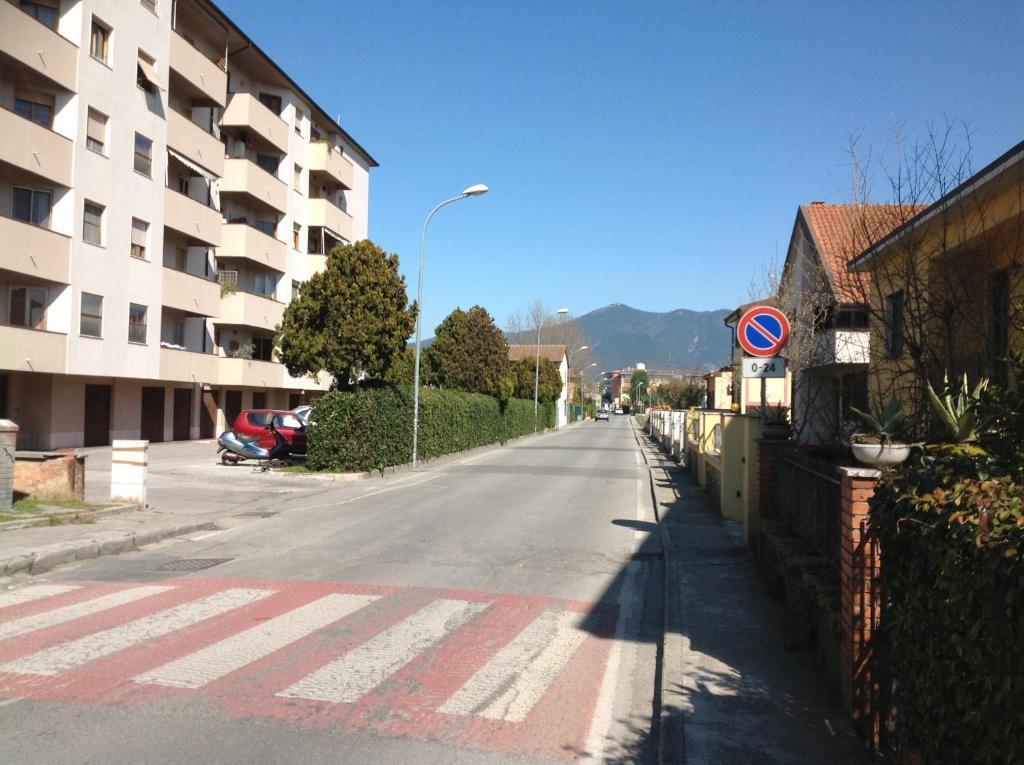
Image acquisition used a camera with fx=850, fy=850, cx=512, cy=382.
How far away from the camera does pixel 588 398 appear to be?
14075cm

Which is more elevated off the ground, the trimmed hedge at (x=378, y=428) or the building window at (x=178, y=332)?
the building window at (x=178, y=332)

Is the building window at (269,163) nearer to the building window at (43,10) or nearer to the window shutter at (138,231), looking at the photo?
the window shutter at (138,231)

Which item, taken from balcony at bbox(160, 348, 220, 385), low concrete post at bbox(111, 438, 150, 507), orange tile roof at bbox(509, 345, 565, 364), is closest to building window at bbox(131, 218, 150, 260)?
balcony at bbox(160, 348, 220, 385)

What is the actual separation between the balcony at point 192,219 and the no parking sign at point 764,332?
2722cm

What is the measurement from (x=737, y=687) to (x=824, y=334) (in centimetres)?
1552

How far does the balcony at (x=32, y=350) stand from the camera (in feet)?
78.9

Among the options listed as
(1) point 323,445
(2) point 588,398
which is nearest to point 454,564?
Result: (1) point 323,445

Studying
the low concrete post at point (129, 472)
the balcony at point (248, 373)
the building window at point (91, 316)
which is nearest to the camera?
the low concrete post at point (129, 472)

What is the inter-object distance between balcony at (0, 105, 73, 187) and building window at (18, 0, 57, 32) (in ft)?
5.08

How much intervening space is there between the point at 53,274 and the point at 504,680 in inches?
977

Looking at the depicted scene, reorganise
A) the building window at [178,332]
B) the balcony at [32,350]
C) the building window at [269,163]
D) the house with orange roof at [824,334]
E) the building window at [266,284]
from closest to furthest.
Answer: the house with orange roof at [824,334] < the balcony at [32,350] < the building window at [178,332] < the building window at [266,284] < the building window at [269,163]

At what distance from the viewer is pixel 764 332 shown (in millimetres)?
10039

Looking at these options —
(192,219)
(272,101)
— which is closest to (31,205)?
(192,219)

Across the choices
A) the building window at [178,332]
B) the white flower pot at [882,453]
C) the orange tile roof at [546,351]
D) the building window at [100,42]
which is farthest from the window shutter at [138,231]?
the orange tile roof at [546,351]
